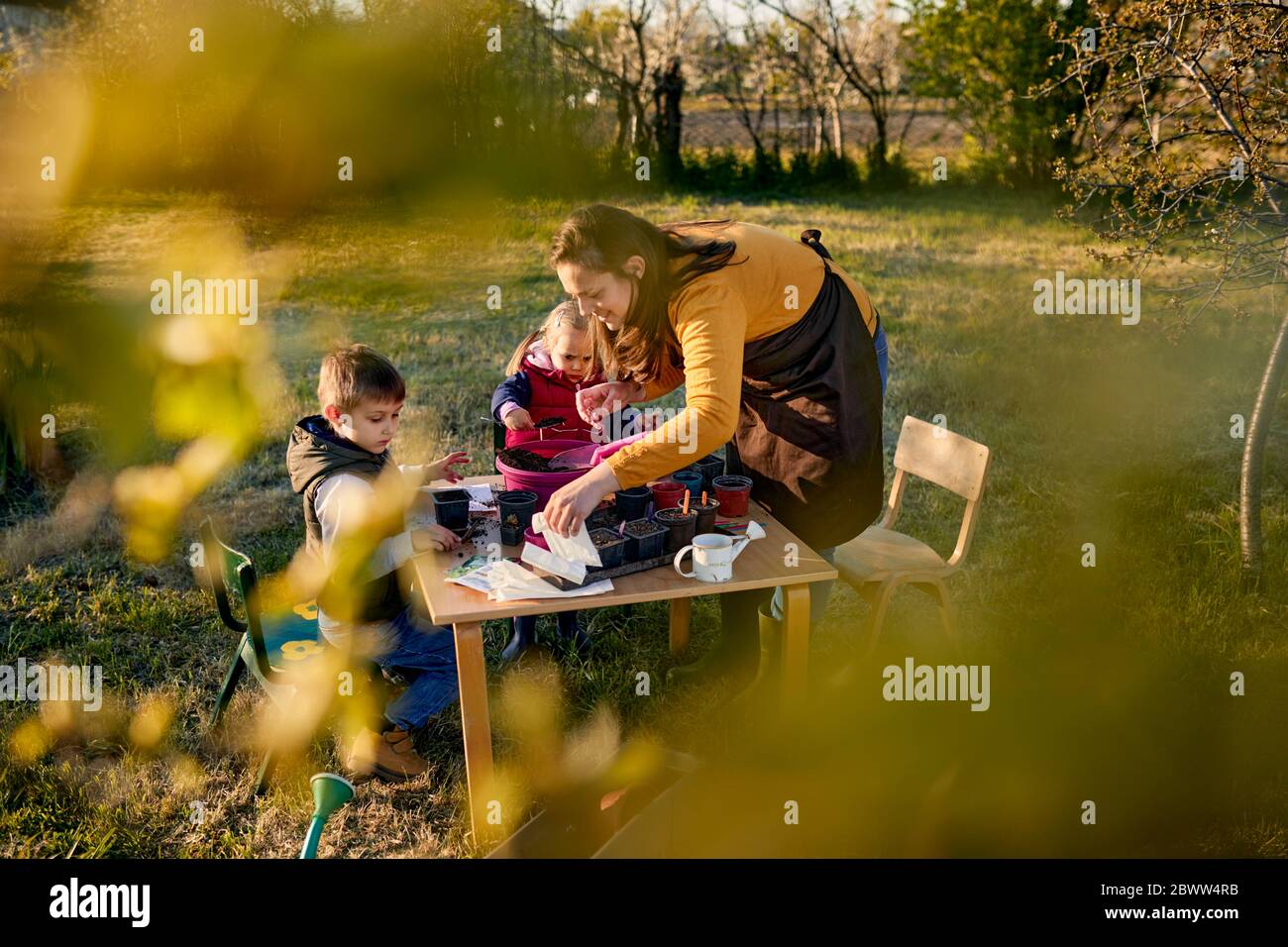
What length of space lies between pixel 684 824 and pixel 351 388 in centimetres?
137

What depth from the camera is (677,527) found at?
260 centimetres

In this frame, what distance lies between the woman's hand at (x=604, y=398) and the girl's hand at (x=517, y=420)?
293 mm

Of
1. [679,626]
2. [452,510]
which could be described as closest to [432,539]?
[452,510]

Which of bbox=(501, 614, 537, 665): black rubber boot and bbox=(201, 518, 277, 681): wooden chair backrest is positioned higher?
bbox=(201, 518, 277, 681): wooden chair backrest

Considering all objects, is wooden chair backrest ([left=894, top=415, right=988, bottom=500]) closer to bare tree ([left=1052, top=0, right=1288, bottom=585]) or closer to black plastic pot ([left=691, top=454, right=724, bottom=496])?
black plastic pot ([left=691, top=454, right=724, bottom=496])

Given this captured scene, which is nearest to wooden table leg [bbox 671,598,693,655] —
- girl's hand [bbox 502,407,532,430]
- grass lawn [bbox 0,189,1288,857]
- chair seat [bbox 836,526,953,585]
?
grass lawn [bbox 0,189,1288,857]

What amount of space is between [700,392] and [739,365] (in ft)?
0.45

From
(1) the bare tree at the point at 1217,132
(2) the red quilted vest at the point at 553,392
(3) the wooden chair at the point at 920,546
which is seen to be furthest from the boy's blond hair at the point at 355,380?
(1) the bare tree at the point at 1217,132

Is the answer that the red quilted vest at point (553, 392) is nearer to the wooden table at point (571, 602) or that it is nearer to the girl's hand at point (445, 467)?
the girl's hand at point (445, 467)

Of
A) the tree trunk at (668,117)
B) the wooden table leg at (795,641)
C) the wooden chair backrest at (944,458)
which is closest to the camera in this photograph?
the wooden table leg at (795,641)

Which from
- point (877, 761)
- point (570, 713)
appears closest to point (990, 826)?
point (877, 761)

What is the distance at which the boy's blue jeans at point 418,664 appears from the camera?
9.23ft

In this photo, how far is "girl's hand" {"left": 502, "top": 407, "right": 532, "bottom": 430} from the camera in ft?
11.3

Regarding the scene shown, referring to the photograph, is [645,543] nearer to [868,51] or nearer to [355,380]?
[355,380]
